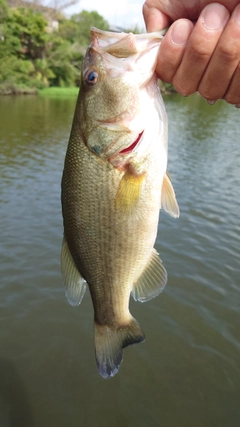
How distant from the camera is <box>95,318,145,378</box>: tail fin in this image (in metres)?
2.33

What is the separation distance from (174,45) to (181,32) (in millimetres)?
63

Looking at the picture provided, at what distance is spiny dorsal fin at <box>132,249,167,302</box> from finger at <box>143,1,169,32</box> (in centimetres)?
134

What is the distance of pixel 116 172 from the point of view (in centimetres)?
204

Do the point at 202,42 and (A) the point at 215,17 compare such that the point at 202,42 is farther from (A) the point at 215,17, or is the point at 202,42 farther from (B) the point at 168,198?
(B) the point at 168,198

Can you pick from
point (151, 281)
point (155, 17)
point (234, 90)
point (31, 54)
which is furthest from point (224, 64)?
point (31, 54)

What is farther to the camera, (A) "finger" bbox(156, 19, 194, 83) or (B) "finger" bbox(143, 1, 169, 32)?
(B) "finger" bbox(143, 1, 169, 32)

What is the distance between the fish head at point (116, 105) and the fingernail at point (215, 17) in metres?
0.40

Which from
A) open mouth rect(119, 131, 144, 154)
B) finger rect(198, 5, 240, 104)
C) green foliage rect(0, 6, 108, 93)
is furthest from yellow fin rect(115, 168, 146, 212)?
green foliage rect(0, 6, 108, 93)

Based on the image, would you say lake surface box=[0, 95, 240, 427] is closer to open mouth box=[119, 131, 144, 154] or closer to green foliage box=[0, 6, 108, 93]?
open mouth box=[119, 131, 144, 154]

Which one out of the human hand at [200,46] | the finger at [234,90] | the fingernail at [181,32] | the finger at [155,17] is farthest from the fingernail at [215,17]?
the finger at [155,17]

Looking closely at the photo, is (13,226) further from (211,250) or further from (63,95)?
(63,95)

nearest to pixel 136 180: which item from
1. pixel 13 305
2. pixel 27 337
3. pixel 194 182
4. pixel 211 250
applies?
pixel 27 337

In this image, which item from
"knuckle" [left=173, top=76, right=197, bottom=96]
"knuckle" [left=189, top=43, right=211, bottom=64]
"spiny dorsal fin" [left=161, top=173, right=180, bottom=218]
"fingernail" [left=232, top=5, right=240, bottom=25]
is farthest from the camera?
"spiny dorsal fin" [left=161, top=173, right=180, bottom=218]

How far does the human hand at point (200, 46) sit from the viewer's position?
1564 millimetres
